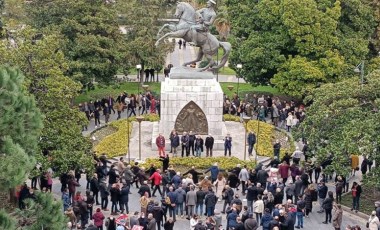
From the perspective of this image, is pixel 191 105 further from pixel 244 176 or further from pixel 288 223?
pixel 288 223

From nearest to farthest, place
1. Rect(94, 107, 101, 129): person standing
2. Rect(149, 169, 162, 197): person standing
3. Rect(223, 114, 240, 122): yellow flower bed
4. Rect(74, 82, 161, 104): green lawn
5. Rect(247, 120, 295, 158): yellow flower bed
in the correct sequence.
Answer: Rect(149, 169, 162, 197): person standing → Rect(247, 120, 295, 158): yellow flower bed → Rect(94, 107, 101, 129): person standing → Rect(223, 114, 240, 122): yellow flower bed → Rect(74, 82, 161, 104): green lawn

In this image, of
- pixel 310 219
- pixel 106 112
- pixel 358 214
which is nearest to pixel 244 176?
pixel 310 219

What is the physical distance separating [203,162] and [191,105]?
2.98 meters

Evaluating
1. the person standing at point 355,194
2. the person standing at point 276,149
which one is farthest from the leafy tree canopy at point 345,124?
the person standing at point 276,149

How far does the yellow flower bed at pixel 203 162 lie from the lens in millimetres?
29453

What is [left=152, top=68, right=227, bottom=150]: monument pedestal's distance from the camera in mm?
31203

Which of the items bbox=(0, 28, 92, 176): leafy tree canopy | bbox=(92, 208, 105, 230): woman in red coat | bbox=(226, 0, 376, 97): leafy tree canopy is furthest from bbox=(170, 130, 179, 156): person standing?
bbox=(226, 0, 376, 97): leafy tree canopy

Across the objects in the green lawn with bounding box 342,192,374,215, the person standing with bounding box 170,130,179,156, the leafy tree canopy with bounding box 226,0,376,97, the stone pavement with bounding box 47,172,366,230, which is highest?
the leafy tree canopy with bounding box 226,0,376,97

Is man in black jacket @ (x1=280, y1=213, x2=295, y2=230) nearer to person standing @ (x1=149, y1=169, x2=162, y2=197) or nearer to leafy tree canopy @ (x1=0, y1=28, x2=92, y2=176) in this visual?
person standing @ (x1=149, y1=169, x2=162, y2=197)

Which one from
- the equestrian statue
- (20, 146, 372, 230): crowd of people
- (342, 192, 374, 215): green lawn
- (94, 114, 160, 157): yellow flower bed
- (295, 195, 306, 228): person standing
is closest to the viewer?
(20, 146, 372, 230): crowd of people

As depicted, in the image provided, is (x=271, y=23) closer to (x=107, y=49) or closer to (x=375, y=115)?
(x=107, y=49)

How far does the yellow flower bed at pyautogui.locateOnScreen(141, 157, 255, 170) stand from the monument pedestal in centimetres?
175

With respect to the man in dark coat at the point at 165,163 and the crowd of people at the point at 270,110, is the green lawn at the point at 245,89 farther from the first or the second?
the man in dark coat at the point at 165,163

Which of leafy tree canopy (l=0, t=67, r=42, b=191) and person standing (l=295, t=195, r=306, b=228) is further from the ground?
leafy tree canopy (l=0, t=67, r=42, b=191)
